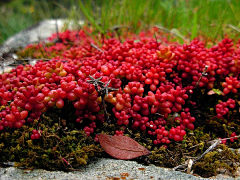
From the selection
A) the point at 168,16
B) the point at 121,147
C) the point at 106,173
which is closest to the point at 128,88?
the point at 121,147

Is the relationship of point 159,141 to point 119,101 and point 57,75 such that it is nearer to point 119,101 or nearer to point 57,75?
point 119,101

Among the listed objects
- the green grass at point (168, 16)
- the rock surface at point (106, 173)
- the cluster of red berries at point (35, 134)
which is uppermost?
the green grass at point (168, 16)

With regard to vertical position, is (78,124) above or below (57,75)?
below

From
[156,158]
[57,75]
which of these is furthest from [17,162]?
[156,158]

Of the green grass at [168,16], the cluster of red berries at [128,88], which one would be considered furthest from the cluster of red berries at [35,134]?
the green grass at [168,16]

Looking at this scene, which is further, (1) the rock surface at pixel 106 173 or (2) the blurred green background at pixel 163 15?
(2) the blurred green background at pixel 163 15

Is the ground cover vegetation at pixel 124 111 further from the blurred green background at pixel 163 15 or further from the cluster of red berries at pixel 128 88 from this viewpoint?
the blurred green background at pixel 163 15
